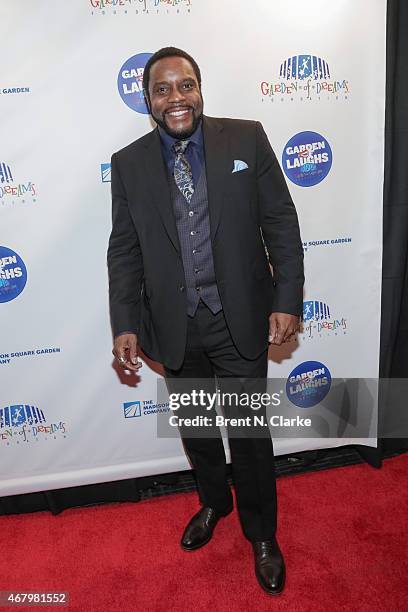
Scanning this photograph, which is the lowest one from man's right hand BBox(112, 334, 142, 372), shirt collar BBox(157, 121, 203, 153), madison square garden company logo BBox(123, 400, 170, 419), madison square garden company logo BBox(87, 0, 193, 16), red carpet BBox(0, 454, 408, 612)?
red carpet BBox(0, 454, 408, 612)

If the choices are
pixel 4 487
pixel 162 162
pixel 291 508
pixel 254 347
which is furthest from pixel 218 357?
pixel 4 487

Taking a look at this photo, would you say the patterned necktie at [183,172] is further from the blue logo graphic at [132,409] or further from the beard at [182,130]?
the blue logo graphic at [132,409]

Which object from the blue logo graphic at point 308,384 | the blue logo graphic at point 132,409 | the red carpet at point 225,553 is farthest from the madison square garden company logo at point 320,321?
the blue logo graphic at point 132,409

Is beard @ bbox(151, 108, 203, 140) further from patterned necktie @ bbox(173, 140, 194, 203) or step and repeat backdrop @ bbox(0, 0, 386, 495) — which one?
step and repeat backdrop @ bbox(0, 0, 386, 495)

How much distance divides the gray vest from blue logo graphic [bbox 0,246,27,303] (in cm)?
82

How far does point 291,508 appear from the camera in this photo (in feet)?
7.54

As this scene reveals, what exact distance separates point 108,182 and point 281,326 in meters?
0.94

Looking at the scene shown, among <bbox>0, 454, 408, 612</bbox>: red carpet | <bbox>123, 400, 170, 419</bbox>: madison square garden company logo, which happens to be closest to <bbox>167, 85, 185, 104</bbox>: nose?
<bbox>123, 400, 170, 419</bbox>: madison square garden company logo

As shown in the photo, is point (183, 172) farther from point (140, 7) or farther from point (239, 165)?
point (140, 7)

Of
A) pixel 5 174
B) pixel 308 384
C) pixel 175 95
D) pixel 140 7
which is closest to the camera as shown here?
pixel 175 95

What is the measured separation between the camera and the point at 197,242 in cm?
170

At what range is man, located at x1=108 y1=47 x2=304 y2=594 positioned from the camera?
1657 millimetres

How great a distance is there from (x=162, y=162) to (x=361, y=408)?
5.28 ft

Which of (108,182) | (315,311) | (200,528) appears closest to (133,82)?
(108,182)
